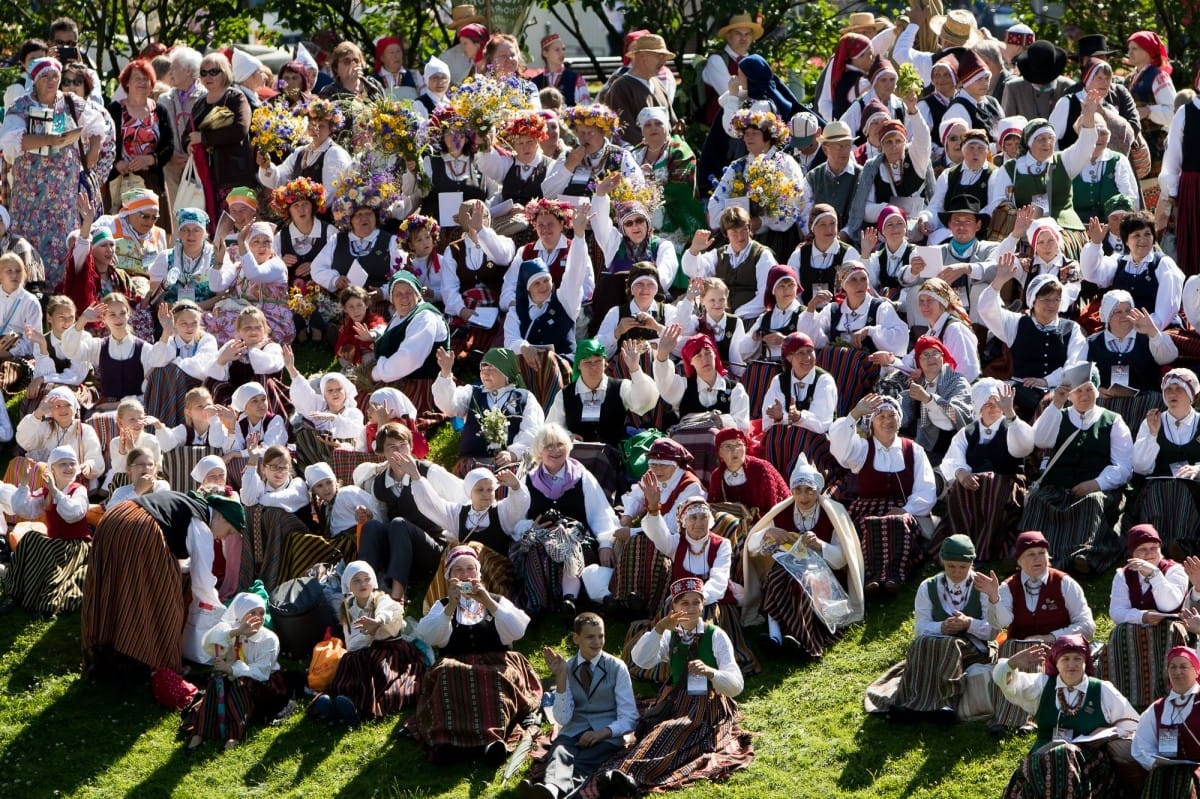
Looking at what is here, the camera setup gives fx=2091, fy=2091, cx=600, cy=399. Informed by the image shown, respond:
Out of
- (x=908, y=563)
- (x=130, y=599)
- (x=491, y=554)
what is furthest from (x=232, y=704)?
(x=908, y=563)

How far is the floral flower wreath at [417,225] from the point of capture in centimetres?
1312

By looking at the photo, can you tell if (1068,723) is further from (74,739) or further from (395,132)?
(395,132)

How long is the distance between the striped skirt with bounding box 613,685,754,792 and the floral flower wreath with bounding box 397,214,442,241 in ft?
15.3

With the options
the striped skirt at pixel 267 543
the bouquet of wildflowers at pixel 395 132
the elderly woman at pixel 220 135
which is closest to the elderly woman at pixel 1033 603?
the striped skirt at pixel 267 543

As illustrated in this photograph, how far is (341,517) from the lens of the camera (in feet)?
35.6

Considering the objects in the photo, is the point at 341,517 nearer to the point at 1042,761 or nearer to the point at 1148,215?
the point at 1042,761

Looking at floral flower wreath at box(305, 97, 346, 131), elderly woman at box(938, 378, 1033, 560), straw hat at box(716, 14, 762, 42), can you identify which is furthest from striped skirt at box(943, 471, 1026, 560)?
straw hat at box(716, 14, 762, 42)

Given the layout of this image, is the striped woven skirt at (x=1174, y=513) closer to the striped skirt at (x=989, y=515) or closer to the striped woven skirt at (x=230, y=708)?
the striped skirt at (x=989, y=515)

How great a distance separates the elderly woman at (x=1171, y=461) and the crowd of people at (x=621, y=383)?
2 centimetres

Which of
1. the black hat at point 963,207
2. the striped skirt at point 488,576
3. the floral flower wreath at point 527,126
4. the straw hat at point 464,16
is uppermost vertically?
the straw hat at point 464,16

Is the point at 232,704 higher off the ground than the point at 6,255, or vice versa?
the point at 6,255

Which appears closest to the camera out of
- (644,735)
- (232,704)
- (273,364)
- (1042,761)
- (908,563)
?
(1042,761)

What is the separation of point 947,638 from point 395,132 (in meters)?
5.65

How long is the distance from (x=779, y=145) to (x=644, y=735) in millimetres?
5410
